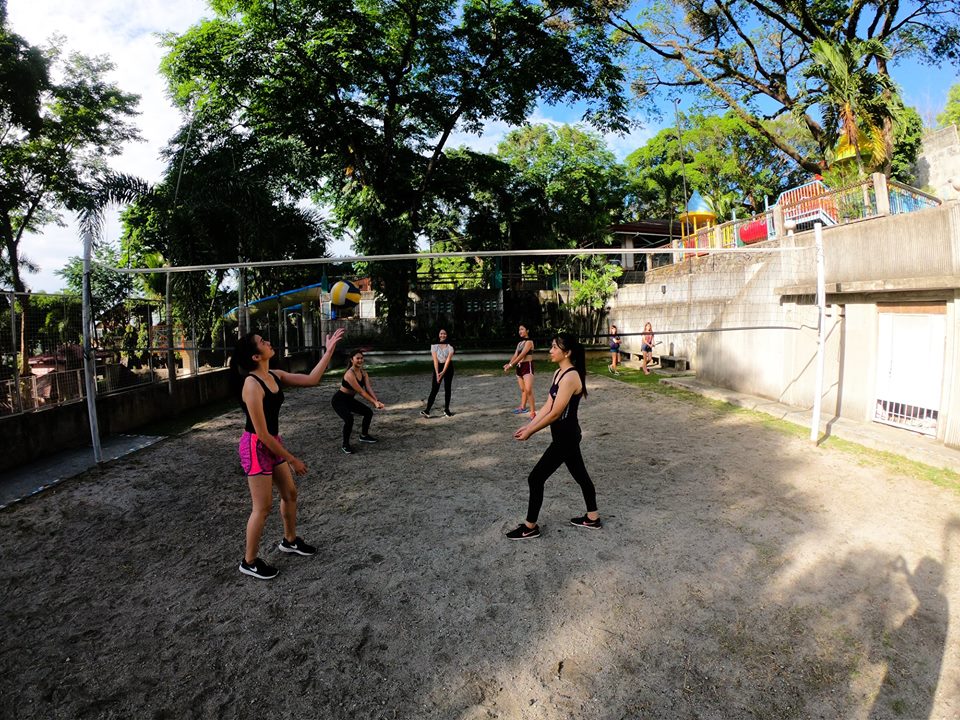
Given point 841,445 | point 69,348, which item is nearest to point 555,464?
point 841,445

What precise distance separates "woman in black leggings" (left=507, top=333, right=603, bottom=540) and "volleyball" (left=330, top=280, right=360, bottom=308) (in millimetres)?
13236

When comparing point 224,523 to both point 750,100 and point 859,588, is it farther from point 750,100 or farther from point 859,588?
point 750,100

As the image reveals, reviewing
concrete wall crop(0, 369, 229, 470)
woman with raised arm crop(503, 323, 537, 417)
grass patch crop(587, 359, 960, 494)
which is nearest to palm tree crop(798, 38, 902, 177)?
grass patch crop(587, 359, 960, 494)

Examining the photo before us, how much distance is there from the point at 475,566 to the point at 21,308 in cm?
794

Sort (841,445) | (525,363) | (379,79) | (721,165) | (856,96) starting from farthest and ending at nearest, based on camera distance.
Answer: (721,165) < (379,79) < (856,96) < (525,363) < (841,445)

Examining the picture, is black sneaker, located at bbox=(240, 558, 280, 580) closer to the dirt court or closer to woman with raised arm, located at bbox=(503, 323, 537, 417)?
the dirt court

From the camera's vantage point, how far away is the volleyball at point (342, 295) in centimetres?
1650

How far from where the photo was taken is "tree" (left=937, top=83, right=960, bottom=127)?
1035 inches

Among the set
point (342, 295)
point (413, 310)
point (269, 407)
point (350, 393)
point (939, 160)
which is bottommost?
point (350, 393)

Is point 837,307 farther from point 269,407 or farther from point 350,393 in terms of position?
point 269,407

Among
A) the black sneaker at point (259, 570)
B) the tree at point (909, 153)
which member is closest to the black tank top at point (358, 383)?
the black sneaker at point (259, 570)

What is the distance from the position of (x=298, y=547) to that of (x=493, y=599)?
5.84 ft

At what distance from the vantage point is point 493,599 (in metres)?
3.63

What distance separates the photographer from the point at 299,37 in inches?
698
